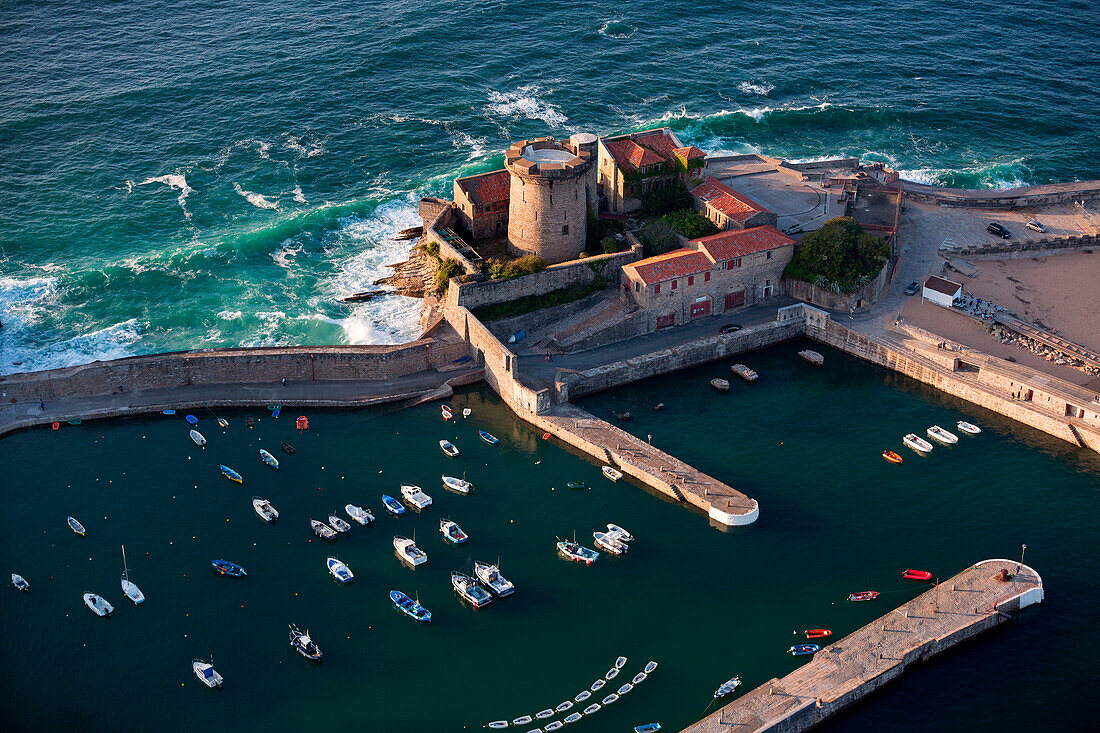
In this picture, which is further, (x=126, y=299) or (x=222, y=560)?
(x=126, y=299)

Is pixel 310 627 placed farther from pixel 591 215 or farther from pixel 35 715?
pixel 591 215

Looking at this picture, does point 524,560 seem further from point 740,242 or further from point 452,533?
point 740,242

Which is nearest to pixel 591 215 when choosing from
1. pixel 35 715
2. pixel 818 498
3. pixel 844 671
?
pixel 818 498

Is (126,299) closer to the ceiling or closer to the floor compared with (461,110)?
closer to the floor

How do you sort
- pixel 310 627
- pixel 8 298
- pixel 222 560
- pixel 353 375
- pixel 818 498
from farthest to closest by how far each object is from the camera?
pixel 8 298 → pixel 353 375 → pixel 818 498 → pixel 222 560 → pixel 310 627

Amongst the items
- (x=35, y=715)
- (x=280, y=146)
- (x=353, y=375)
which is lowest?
(x=35, y=715)

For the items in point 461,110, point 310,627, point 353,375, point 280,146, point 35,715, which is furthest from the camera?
point 461,110

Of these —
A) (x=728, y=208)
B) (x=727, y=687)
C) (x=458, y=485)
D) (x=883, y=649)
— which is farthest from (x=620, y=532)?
(x=728, y=208)
